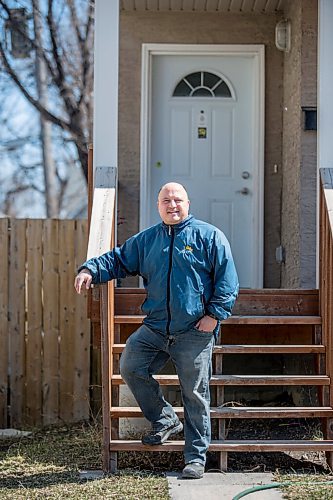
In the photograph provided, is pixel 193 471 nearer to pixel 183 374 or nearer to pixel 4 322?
pixel 183 374

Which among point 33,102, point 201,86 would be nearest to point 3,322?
point 201,86

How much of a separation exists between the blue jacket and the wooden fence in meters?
3.03

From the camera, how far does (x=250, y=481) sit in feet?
17.3

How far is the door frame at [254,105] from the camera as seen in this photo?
8375mm

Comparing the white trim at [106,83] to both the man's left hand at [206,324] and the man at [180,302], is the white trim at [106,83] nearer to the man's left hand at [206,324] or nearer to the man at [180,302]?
the man at [180,302]

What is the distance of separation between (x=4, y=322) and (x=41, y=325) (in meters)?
0.35

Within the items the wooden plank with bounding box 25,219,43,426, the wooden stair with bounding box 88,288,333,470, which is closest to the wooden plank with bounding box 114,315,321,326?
the wooden stair with bounding box 88,288,333,470

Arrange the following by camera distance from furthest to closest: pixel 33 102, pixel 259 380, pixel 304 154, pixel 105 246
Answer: pixel 33 102 → pixel 304 154 → pixel 259 380 → pixel 105 246

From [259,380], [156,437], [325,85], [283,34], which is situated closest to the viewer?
[156,437]

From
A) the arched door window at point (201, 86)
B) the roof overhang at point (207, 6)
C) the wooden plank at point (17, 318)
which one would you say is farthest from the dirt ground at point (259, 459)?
the roof overhang at point (207, 6)

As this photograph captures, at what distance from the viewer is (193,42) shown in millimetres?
8461

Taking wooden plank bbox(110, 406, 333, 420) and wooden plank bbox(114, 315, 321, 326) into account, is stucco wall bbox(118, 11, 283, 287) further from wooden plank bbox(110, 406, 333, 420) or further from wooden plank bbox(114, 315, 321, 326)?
wooden plank bbox(110, 406, 333, 420)

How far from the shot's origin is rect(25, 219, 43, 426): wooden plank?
8.27 meters

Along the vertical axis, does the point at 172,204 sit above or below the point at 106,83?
below
